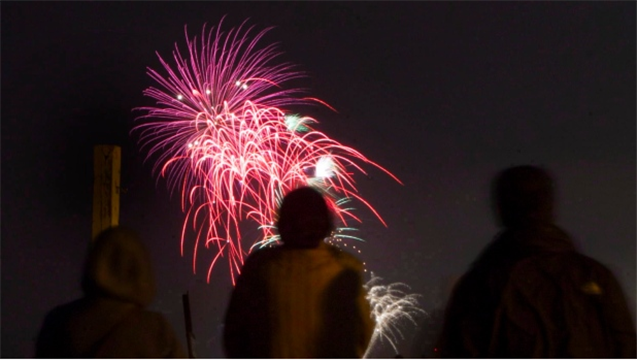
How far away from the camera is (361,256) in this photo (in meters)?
6.28

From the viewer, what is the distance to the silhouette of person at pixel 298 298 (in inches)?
84.0

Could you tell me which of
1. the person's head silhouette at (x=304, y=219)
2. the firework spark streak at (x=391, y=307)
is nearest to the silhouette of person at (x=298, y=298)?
the person's head silhouette at (x=304, y=219)

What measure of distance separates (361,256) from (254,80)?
1.91 m

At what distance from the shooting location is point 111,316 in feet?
6.38

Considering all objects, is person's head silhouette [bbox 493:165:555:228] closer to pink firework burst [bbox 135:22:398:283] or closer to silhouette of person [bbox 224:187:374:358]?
silhouette of person [bbox 224:187:374:358]

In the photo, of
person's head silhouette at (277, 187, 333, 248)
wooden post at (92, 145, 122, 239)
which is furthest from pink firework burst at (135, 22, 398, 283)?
person's head silhouette at (277, 187, 333, 248)

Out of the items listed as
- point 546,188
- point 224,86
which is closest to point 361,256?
point 224,86

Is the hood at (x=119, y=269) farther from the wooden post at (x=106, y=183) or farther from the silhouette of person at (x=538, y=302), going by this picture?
the wooden post at (x=106, y=183)

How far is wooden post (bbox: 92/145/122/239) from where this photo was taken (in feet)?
17.3

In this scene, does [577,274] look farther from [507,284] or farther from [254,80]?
[254,80]

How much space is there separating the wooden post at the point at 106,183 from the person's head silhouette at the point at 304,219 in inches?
133

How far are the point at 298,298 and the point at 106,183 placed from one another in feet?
11.7

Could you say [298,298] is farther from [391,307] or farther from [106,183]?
[391,307]

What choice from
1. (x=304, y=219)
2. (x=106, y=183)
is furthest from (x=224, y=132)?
(x=304, y=219)
